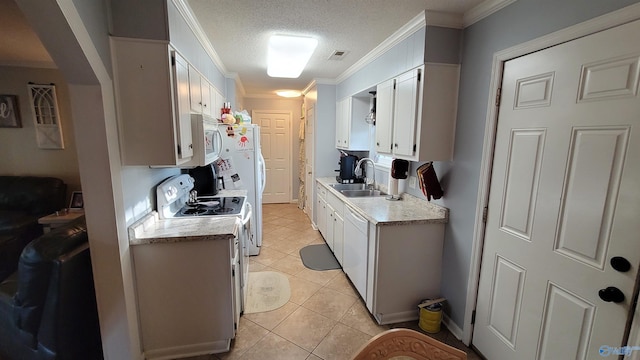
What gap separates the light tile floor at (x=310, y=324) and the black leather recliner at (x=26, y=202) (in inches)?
102

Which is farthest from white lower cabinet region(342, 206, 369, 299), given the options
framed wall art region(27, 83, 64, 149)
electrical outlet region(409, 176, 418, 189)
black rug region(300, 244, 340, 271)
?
framed wall art region(27, 83, 64, 149)

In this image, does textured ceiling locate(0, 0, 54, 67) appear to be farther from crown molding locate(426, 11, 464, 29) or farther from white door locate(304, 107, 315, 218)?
white door locate(304, 107, 315, 218)

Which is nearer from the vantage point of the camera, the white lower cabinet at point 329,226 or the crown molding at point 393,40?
the crown molding at point 393,40

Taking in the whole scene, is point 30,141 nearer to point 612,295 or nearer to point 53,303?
point 53,303

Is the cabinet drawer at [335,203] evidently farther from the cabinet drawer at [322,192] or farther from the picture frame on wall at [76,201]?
the picture frame on wall at [76,201]

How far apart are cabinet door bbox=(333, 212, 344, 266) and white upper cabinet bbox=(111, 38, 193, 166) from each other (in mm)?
1898

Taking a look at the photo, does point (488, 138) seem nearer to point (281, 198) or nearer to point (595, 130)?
point (595, 130)

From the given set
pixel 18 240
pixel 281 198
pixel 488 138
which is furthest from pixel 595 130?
pixel 281 198

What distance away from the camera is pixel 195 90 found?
7.37 ft

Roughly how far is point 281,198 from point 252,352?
458 centimetres

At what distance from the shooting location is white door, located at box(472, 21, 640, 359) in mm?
1179

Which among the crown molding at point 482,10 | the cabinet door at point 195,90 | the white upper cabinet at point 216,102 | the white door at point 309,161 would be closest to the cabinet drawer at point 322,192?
the white door at point 309,161

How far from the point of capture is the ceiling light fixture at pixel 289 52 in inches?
100

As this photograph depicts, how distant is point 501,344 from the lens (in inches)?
70.7
